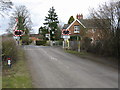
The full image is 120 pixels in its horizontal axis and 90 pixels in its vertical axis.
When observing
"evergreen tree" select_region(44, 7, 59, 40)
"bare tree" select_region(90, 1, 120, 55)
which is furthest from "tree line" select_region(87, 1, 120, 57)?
"evergreen tree" select_region(44, 7, 59, 40)

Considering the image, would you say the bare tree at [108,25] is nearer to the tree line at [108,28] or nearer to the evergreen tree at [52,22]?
the tree line at [108,28]

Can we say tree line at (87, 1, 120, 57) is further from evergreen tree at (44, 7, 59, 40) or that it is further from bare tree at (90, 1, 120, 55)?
evergreen tree at (44, 7, 59, 40)

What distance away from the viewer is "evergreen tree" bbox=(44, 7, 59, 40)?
56.5m

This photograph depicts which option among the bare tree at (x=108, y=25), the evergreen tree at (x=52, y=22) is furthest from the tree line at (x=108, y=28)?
the evergreen tree at (x=52, y=22)

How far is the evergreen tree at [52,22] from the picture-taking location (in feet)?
185

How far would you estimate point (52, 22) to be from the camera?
2243 inches

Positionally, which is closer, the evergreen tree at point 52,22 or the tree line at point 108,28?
the tree line at point 108,28

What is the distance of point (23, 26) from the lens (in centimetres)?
4862

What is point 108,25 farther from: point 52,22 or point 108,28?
point 52,22

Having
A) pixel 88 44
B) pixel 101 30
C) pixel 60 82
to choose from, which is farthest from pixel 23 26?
pixel 60 82

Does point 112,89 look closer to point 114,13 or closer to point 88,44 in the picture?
point 114,13

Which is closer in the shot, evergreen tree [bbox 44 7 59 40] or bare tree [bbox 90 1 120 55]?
bare tree [bbox 90 1 120 55]

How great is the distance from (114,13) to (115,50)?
12.6ft

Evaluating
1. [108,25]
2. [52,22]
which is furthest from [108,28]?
[52,22]
